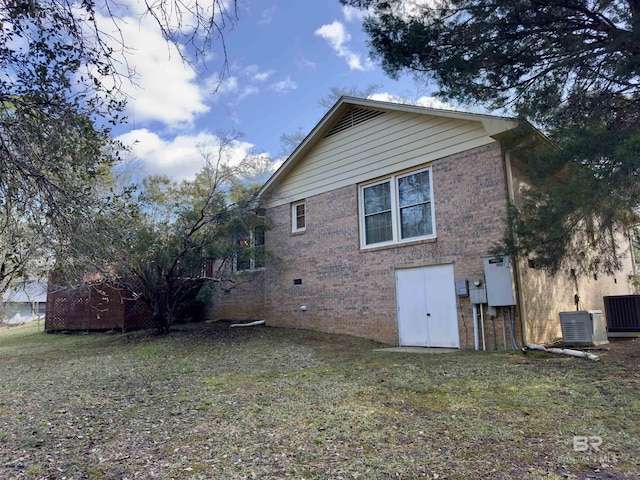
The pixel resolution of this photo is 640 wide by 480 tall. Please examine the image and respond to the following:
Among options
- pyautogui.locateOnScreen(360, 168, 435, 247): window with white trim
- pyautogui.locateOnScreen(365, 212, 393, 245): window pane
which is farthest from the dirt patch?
pyautogui.locateOnScreen(365, 212, 393, 245): window pane

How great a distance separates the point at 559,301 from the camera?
10094mm

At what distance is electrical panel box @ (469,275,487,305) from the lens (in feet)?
28.3

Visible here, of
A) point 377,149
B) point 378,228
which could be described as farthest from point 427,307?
point 377,149

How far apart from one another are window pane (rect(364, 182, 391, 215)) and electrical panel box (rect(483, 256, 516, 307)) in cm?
303

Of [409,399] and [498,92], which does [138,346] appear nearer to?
[409,399]

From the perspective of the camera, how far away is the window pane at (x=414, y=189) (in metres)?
10.1

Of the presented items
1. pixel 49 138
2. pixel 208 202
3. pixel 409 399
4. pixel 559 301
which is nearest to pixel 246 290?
pixel 208 202

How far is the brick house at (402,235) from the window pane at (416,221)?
25 millimetres

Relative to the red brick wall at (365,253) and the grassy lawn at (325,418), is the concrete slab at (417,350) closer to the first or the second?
the red brick wall at (365,253)

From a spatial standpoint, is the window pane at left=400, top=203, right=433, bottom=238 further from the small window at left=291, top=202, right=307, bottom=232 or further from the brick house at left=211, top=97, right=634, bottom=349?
the small window at left=291, top=202, right=307, bottom=232

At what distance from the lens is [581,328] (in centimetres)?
851

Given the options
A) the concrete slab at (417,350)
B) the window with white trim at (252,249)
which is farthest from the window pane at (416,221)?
the window with white trim at (252,249)

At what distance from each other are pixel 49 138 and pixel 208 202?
326 inches

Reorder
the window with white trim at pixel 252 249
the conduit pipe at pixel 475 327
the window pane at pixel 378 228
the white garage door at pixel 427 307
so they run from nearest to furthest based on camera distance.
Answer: the conduit pipe at pixel 475 327 < the white garage door at pixel 427 307 < the window pane at pixel 378 228 < the window with white trim at pixel 252 249
